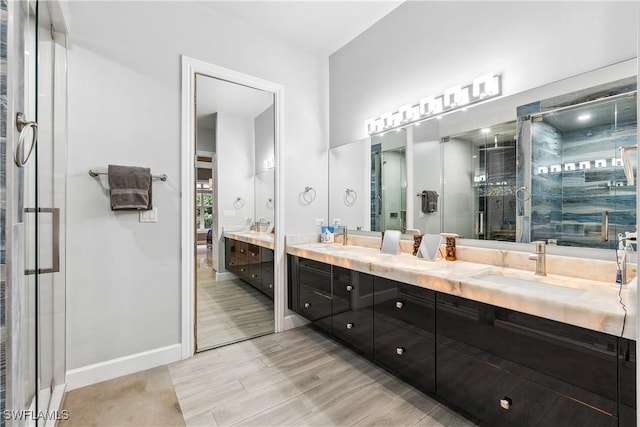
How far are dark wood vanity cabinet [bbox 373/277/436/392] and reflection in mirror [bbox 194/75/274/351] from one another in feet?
4.25

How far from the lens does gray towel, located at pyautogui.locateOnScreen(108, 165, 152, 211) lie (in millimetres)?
2031

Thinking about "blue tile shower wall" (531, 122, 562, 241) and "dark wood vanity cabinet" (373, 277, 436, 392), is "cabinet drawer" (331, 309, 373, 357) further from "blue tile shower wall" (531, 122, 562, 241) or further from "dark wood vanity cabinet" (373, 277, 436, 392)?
"blue tile shower wall" (531, 122, 562, 241)

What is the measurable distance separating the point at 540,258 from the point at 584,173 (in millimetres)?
492

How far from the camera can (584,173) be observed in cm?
154

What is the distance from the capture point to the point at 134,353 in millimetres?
2145

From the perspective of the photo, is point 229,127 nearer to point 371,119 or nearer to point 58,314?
point 371,119

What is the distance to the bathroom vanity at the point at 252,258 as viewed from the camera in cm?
275

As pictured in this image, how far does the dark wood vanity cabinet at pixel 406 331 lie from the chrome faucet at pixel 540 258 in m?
0.60

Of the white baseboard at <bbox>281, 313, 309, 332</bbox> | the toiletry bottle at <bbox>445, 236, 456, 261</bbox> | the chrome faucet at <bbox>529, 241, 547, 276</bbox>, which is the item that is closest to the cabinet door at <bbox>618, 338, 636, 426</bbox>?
the chrome faucet at <bbox>529, 241, 547, 276</bbox>

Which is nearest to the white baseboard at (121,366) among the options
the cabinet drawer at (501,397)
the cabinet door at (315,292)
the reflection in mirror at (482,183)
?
the cabinet door at (315,292)

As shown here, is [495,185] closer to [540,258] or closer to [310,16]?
[540,258]

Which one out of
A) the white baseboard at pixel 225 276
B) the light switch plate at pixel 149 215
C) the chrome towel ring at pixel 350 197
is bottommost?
the white baseboard at pixel 225 276

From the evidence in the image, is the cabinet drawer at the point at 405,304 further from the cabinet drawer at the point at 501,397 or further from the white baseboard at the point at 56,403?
the white baseboard at the point at 56,403

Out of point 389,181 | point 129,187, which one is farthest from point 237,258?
point 389,181
